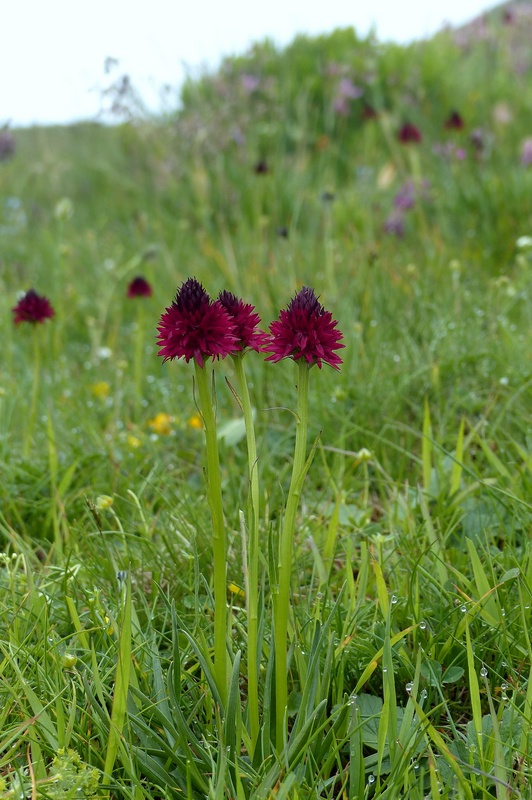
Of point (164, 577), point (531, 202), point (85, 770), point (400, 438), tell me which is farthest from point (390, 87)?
point (85, 770)

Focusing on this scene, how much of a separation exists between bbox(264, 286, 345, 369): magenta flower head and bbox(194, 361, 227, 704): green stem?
12 cm

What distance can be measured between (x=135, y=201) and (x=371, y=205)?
2247mm

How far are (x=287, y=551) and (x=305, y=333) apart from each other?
0.33 metres

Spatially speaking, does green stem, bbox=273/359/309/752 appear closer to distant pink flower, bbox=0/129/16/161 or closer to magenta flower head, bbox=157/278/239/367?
magenta flower head, bbox=157/278/239/367

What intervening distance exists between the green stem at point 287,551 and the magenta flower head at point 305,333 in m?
0.03

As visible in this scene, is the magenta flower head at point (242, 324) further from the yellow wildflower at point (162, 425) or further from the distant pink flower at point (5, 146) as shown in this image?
the distant pink flower at point (5, 146)

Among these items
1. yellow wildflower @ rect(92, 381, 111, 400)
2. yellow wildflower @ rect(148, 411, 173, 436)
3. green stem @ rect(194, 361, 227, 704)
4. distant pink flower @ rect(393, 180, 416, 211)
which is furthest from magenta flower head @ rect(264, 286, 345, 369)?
distant pink flower @ rect(393, 180, 416, 211)

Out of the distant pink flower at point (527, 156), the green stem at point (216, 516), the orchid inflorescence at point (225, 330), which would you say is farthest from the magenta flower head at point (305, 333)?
the distant pink flower at point (527, 156)

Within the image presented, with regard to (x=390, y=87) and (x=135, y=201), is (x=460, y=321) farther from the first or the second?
(x=390, y=87)

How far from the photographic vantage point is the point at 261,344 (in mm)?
1114

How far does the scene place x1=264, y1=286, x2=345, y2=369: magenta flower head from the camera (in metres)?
1.05

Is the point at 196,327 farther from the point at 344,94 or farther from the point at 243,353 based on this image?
the point at 344,94

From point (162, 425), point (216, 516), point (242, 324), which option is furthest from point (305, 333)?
point (162, 425)

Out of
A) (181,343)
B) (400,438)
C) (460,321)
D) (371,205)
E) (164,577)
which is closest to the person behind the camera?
(181,343)
